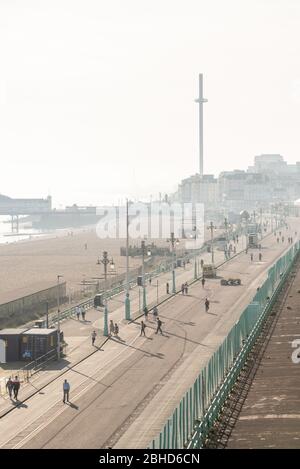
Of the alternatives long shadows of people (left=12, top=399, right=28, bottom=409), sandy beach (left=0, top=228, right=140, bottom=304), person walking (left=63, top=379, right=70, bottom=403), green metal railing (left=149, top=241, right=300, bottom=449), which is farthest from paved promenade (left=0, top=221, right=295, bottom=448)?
sandy beach (left=0, top=228, right=140, bottom=304)

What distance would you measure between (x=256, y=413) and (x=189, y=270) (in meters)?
83.7

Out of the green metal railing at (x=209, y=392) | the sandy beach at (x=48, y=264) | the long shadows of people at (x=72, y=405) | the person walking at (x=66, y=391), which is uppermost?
the green metal railing at (x=209, y=392)

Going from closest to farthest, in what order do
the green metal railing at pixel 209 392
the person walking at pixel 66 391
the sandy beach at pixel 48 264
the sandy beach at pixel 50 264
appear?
the green metal railing at pixel 209 392, the person walking at pixel 66 391, the sandy beach at pixel 50 264, the sandy beach at pixel 48 264

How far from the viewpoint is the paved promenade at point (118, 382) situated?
34.1 metres

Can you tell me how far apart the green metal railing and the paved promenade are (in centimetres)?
354

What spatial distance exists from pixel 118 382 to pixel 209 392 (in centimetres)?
1310

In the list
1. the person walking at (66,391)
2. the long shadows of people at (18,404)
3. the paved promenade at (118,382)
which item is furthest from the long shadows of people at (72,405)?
the long shadows of people at (18,404)

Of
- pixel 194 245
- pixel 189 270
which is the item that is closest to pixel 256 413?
pixel 189 270

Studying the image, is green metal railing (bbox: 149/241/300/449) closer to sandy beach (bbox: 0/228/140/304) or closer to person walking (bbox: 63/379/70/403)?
person walking (bbox: 63/379/70/403)

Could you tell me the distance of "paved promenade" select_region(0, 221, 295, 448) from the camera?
34.1 meters

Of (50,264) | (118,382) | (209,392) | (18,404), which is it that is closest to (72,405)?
(18,404)

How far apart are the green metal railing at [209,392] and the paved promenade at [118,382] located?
3539mm

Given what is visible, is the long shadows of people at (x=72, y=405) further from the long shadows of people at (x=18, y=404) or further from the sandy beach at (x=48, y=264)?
the sandy beach at (x=48, y=264)

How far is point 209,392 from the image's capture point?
3117 cm
